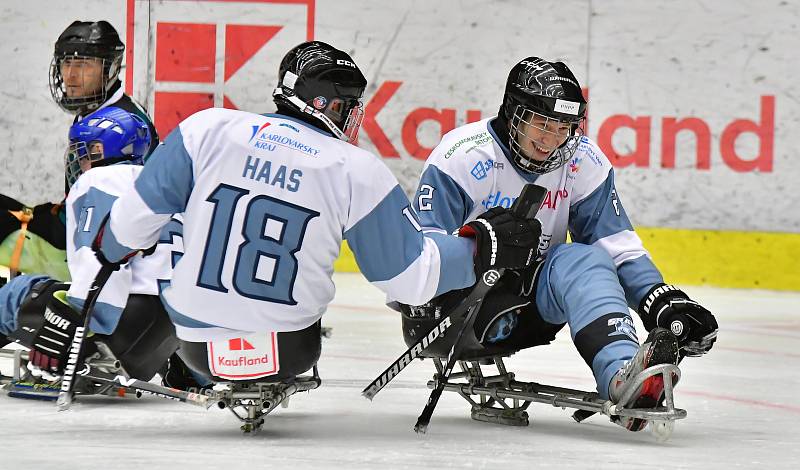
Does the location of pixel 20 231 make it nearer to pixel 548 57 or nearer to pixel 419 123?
pixel 419 123

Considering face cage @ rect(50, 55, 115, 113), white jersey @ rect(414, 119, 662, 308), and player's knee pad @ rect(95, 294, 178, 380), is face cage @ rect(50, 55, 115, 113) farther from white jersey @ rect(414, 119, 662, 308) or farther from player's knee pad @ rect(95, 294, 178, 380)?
white jersey @ rect(414, 119, 662, 308)

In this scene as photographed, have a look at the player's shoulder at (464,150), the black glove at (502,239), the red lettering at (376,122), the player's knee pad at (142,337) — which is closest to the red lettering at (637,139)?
the red lettering at (376,122)

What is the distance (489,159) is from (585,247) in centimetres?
36

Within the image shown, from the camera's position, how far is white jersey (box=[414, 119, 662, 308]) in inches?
133

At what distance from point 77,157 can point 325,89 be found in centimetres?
101

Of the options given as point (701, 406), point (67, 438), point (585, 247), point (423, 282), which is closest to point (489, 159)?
point (585, 247)

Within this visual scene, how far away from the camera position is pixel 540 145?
3367 millimetres

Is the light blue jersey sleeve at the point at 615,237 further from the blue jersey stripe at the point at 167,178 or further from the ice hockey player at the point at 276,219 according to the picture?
the blue jersey stripe at the point at 167,178

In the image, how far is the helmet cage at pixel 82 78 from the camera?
4.93 m

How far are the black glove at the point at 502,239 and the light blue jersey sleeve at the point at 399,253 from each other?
8 centimetres

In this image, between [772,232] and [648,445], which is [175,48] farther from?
[648,445]

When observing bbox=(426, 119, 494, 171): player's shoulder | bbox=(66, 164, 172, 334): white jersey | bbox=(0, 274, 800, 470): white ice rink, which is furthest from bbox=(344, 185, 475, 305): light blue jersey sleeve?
bbox=(66, 164, 172, 334): white jersey

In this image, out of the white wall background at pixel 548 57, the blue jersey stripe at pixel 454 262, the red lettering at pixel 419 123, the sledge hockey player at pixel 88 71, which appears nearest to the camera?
the blue jersey stripe at pixel 454 262

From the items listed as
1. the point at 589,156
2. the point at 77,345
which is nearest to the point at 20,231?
the point at 77,345
